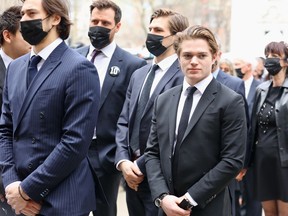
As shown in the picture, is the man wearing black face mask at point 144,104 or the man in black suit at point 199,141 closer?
the man in black suit at point 199,141

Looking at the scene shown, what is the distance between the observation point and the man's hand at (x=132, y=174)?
4.72 metres

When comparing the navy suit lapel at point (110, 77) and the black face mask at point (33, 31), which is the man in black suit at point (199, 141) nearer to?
the black face mask at point (33, 31)

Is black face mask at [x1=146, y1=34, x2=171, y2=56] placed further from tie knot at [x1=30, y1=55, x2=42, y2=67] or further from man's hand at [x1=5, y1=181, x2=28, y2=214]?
man's hand at [x1=5, y1=181, x2=28, y2=214]

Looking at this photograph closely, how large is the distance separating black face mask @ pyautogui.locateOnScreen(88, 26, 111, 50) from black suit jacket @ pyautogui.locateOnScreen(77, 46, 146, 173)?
153 millimetres

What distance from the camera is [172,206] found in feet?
13.0

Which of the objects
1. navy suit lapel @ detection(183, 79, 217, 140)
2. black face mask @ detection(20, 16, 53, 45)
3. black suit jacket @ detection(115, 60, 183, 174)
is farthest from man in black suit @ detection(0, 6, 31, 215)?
navy suit lapel @ detection(183, 79, 217, 140)

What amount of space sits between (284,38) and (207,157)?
3.00 metres

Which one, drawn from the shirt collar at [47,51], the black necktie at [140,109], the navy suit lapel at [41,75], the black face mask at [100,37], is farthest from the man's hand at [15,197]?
the black face mask at [100,37]

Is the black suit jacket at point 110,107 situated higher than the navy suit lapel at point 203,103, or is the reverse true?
the navy suit lapel at point 203,103

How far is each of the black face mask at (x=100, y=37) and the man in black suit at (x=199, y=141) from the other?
4.43ft

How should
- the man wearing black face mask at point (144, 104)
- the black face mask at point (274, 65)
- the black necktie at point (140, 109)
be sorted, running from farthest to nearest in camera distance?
the black face mask at point (274, 65)
the black necktie at point (140, 109)
the man wearing black face mask at point (144, 104)

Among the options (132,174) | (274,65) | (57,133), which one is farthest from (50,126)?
(274,65)

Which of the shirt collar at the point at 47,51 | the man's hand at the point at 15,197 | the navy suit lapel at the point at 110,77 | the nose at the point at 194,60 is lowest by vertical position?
the man's hand at the point at 15,197

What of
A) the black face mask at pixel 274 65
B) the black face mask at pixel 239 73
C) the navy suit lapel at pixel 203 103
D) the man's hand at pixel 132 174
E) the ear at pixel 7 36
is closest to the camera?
the navy suit lapel at pixel 203 103
